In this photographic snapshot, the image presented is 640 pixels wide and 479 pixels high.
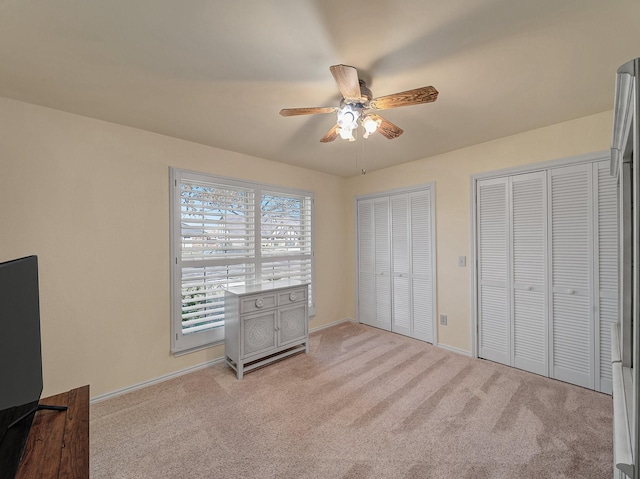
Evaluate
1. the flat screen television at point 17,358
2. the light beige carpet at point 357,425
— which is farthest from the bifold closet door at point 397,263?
the flat screen television at point 17,358

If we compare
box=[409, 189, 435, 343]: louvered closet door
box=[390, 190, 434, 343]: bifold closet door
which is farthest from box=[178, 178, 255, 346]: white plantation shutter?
box=[409, 189, 435, 343]: louvered closet door

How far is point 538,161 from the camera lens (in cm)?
247

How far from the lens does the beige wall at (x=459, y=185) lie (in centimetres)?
246

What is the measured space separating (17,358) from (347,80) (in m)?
1.86

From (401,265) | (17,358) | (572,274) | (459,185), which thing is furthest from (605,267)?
(17,358)

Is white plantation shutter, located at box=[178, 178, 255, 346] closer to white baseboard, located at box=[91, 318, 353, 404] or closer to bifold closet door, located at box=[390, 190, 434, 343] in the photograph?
white baseboard, located at box=[91, 318, 353, 404]

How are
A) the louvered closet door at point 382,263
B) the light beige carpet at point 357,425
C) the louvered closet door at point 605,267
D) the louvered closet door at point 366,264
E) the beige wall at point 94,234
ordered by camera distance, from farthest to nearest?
the louvered closet door at point 366,264
the louvered closet door at point 382,263
the louvered closet door at point 605,267
the beige wall at point 94,234
the light beige carpet at point 357,425

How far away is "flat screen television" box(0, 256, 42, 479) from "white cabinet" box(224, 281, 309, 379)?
1.50 metres

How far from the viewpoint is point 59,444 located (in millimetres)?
1008

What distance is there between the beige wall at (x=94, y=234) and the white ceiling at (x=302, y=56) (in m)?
0.25

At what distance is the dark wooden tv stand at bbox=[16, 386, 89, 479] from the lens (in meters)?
0.89

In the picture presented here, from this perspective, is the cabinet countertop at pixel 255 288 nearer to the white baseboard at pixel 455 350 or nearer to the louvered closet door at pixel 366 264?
the louvered closet door at pixel 366 264

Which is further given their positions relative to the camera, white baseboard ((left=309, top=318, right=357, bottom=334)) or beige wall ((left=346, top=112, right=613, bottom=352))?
white baseboard ((left=309, top=318, right=357, bottom=334))

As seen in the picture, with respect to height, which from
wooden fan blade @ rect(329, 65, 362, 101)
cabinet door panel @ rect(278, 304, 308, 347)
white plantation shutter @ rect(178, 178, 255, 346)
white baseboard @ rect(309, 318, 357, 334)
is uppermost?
wooden fan blade @ rect(329, 65, 362, 101)
